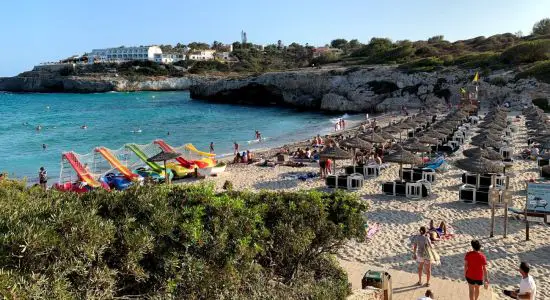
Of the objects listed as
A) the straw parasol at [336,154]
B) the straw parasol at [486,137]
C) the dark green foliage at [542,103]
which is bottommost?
the straw parasol at [336,154]

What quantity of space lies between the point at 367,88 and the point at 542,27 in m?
48.7

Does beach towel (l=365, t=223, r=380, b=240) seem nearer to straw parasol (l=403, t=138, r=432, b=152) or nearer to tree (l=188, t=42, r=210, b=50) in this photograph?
straw parasol (l=403, t=138, r=432, b=152)

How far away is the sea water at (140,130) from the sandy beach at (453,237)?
1915 centimetres

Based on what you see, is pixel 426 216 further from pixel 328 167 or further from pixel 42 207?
pixel 42 207

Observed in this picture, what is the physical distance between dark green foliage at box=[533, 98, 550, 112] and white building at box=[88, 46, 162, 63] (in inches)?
5061

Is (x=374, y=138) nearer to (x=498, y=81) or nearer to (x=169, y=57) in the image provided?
(x=498, y=81)

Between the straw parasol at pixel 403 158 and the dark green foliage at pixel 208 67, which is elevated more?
the dark green foliage at pixel 208 67

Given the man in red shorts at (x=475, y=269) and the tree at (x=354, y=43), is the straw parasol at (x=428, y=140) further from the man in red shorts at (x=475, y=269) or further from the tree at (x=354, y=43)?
the tree at (x=354, y=43)

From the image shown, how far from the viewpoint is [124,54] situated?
16175 centimetres

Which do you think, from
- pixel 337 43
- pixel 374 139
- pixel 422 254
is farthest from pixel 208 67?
pixel 422 254

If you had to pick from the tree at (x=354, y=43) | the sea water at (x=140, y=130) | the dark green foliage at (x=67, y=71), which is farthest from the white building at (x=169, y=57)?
the sea water at (x=140, y=130)

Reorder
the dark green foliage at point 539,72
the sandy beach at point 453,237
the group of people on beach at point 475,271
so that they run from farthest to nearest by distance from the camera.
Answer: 1. the dark green foliage at point 539,72
2. the sandy beach at point 453,237
3. the group of people on beach at point 475,271

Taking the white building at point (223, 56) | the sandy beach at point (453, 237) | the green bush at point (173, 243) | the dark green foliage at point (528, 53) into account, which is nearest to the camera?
the green bush at point (173, 243)

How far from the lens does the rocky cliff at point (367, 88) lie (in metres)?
48.6
